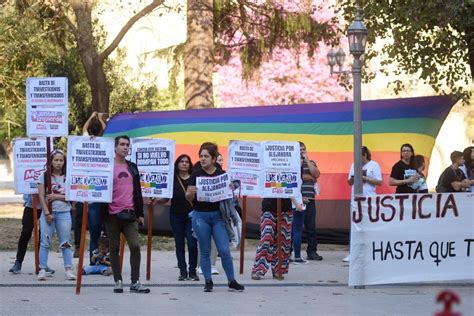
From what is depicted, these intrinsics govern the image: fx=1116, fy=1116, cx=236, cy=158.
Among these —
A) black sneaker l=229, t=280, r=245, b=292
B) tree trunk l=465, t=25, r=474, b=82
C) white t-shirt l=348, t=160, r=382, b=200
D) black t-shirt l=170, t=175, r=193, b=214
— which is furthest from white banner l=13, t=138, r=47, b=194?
tree trunk l=465, t=25, r=474, b=82

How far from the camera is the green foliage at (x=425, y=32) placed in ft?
52.1

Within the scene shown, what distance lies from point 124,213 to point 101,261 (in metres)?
2.26

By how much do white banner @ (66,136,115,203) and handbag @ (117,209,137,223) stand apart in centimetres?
A: 25

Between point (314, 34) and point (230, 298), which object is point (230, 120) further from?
point (230, 298)

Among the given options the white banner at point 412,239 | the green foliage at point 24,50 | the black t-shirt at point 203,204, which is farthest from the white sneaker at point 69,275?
the green foliage at point 24,50

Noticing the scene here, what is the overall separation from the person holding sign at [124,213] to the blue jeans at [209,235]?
2.07 feet

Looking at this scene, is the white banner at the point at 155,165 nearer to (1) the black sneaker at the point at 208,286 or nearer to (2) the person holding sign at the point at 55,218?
(2) the person holding sign at the point at 55,218

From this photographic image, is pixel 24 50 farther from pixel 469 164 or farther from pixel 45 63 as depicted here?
pixel 469 164

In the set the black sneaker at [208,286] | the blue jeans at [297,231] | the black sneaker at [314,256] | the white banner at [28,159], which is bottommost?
the black sneaker at [314,256]

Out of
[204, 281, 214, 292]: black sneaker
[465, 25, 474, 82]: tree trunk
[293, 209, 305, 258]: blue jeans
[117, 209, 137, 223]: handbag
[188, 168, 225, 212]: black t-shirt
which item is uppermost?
[465, 25, 474, 82]: tree trunk

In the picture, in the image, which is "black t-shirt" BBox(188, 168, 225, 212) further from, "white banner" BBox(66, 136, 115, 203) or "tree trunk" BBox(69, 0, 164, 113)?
"tree trunk" BBox(69, 0, 164, 113)

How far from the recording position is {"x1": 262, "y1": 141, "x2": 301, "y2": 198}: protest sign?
13.1m

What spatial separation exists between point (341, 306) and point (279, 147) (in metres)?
3.05

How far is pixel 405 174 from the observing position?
1480 centimetres
